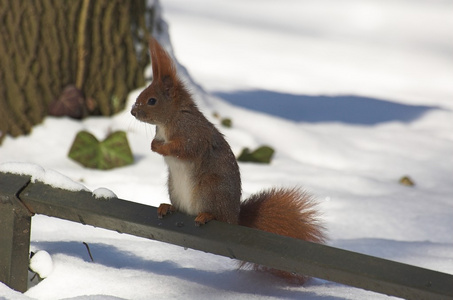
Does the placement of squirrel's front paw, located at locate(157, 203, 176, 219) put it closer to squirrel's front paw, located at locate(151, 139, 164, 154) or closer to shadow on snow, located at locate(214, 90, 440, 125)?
squirrel's front paw, located at locate(151, 139, 164, 154)

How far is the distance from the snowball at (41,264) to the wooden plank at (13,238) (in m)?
0.05

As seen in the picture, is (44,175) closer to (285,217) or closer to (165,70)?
(165,70)

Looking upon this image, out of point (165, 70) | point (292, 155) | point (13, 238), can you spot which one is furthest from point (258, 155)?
point (13, 238)

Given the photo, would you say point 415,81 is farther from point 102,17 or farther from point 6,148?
point 6,148

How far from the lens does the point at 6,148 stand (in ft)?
13.1

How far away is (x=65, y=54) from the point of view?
4.17 metres

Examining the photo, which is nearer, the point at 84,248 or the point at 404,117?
the point at 84,248

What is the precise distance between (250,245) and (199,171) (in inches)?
14.0

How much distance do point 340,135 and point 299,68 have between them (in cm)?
223

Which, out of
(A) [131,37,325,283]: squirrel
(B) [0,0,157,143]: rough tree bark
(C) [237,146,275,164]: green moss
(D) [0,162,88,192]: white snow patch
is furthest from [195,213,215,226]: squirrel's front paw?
(B) [0,0,157,143]: rough tree bark

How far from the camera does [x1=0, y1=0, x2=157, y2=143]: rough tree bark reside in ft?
13.2

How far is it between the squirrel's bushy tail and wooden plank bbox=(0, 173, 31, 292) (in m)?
0.66

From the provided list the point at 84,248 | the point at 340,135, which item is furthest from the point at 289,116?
the point at 84,248


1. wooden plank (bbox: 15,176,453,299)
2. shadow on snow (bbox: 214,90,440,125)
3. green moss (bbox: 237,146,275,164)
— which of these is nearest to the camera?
wooden plank (bbox: 15,176,453,299)
